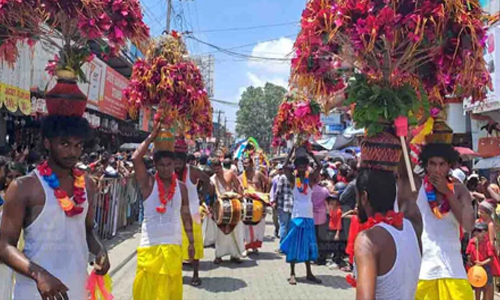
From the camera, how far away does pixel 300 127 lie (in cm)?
940

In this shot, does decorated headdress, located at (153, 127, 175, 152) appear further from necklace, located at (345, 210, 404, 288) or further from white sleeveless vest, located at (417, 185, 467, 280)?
necklace, located at (345, 210, 404, 288)

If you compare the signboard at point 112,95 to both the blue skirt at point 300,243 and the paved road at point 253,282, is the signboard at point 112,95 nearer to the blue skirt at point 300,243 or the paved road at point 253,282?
the paved road at point 253,282

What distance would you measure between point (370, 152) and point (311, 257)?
5.73 meters

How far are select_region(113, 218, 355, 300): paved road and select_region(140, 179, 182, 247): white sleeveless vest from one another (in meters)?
2.47

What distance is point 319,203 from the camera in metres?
10.2

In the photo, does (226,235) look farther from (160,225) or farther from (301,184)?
(160,225)

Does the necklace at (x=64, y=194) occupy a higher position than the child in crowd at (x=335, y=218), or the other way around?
the necklace at (x=64, y=194)

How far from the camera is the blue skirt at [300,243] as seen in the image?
8.48m

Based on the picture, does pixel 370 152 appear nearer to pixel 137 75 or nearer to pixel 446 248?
pixel 446 248

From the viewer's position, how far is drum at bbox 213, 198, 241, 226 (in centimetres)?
960

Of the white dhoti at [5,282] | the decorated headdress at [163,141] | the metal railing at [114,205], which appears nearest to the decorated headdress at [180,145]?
the decorated headdress at [163,141]

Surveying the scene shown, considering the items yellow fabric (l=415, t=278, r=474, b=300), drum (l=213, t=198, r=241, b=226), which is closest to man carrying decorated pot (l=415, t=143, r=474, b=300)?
yellow fabric (l=415, t=278, r=474, b=300)

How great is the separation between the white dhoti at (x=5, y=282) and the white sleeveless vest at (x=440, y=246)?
4068mm

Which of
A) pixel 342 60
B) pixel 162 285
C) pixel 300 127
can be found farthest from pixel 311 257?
pixel 342 60
